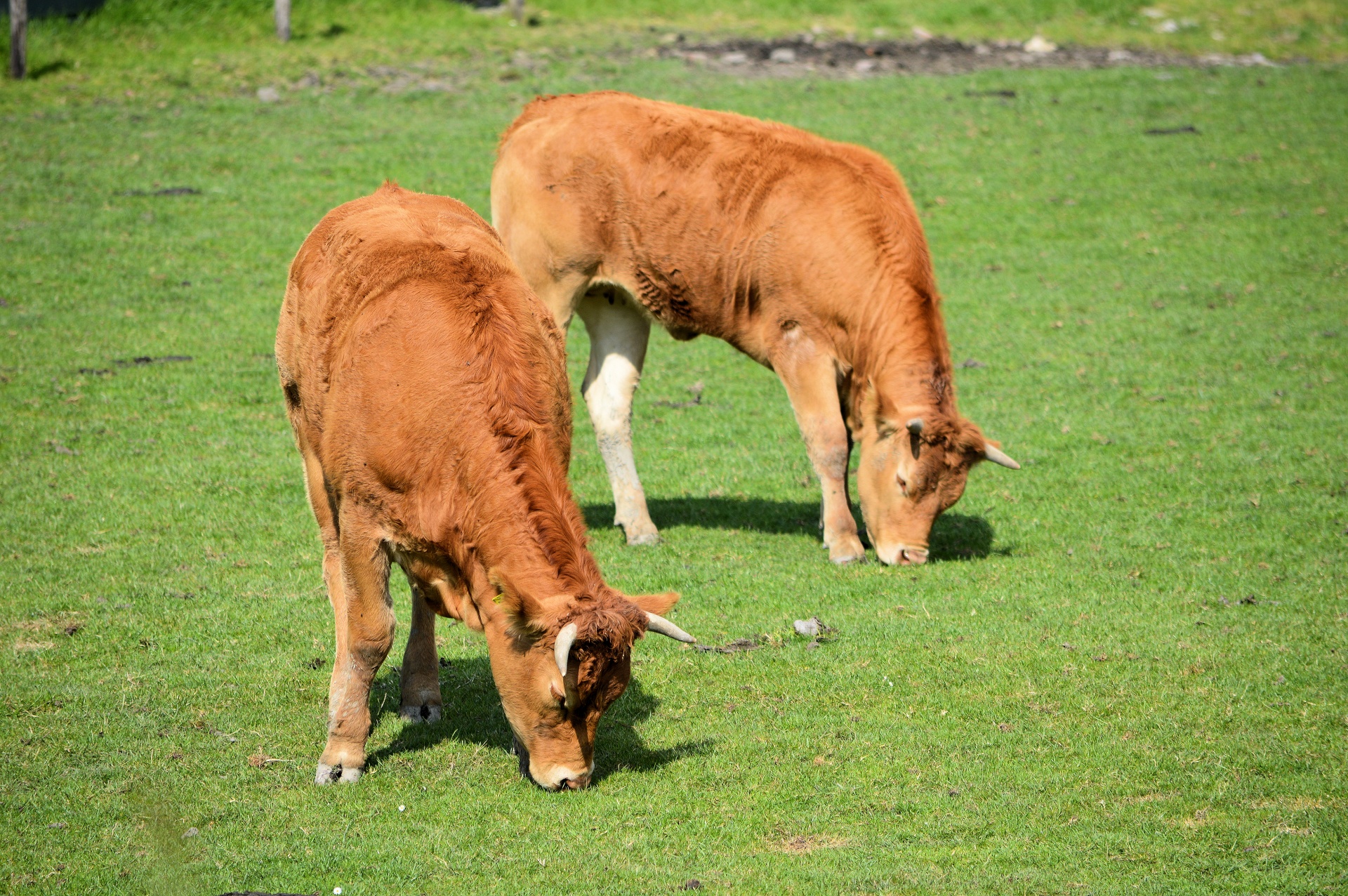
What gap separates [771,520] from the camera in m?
11.8

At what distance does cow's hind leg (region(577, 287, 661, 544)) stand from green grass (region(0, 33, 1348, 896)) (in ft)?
1.60

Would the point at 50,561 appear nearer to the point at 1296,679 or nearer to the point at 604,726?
the point at 604,726

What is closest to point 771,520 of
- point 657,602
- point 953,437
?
point 953,437

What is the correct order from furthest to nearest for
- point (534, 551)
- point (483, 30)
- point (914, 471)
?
1. point (483, 30)
2. point (914, 471)
3. point (534, 551)

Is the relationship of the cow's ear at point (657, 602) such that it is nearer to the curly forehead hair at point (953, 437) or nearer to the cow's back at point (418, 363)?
the cow's back at point (418, 363)

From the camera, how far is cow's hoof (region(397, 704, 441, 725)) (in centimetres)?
778

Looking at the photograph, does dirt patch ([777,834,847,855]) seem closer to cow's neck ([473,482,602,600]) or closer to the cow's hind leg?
cow's neck ([473,482,602,600])

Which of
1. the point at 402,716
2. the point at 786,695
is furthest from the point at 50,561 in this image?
the point at 786,695

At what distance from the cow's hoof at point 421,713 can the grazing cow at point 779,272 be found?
352cm

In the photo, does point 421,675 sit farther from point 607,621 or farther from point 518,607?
point 607,621

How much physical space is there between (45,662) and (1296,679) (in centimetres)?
774

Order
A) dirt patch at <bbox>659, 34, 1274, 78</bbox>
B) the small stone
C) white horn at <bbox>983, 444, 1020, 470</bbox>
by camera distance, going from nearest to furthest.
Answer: the small stone < white horn at <bbox>983, 444, 1020, 470</bbox> < dirt patch at <bbox>659, 34, 1274, 78</bbox>

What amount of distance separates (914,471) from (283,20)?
1779 cm

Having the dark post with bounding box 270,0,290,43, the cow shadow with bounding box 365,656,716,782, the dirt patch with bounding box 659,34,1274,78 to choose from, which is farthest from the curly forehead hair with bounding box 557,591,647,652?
the dark post with bounding box 270,0,290,43
